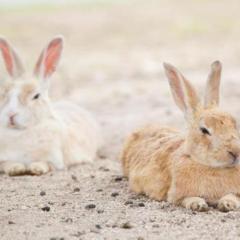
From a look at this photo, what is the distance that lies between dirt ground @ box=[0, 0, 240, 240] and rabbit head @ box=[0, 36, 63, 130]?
0.69 meters

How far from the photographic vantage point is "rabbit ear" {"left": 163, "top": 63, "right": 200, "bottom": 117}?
24.3 ft

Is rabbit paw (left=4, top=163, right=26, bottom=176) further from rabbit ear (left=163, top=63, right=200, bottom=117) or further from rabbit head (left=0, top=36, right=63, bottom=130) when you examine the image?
rabbit ear (left=163, top=63, right=200, bottom=117)

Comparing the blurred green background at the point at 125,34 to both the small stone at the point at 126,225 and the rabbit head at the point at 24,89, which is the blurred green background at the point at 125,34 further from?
the small stone at the point at 126,225

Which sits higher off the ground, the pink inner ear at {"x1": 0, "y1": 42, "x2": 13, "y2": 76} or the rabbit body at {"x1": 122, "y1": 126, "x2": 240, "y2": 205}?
the pink inner ear at {"x1": 0, "y1": 42, "x2": 13, "y2": 76}

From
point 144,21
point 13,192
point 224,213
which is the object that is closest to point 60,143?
point 13,192

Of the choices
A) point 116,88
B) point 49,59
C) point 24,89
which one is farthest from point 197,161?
point 116,88

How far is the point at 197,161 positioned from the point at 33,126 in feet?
8.99

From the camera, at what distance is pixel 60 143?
31.3ft

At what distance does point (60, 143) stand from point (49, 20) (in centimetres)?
1205

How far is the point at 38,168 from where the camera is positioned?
29.4 feet

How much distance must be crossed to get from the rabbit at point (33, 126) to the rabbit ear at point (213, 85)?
7.17 feet

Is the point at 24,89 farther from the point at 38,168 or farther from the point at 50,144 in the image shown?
the point at 38,168

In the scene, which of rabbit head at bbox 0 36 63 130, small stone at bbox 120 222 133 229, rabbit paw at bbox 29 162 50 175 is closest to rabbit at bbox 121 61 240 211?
small stone at bbox 120 222 133 229

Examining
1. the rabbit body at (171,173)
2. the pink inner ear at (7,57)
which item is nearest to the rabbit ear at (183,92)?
the rabbit body at (171,173)
